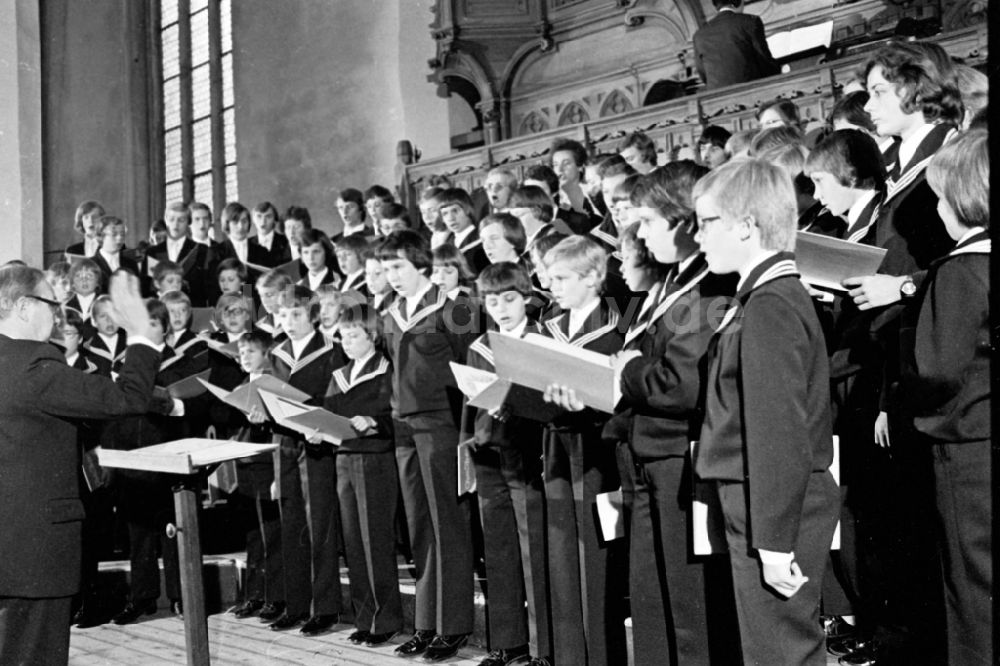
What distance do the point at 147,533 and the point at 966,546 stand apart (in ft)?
14.7

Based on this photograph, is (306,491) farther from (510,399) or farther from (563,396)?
(563,396)

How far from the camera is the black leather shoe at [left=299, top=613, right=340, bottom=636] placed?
5.27 metres

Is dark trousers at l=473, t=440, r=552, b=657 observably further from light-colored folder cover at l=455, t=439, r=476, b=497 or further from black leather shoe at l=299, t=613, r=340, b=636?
black leather shoe at l=299, t=613, r=340, b=636

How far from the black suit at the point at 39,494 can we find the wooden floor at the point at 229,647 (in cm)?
101

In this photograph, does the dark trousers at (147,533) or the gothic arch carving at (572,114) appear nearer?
the dark trousers at (147,533)

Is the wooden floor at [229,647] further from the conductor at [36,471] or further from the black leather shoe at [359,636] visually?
the conductor at [36,471]

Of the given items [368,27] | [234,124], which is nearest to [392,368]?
[368,27]

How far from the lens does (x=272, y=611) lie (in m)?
5.64

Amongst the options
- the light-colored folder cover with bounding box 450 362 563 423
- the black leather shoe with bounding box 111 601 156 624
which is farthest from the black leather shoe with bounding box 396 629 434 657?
the black leather shoe with bounding box 111 601 156 624

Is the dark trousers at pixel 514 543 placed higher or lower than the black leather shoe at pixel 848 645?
higher

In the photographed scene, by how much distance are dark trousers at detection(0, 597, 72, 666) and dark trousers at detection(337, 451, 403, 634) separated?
1366 millimetres

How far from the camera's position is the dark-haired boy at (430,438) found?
4719mm

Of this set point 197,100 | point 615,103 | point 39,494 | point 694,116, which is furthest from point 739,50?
point 197,100

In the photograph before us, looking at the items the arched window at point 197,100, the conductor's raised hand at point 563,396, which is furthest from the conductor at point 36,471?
the arched window at point 197,100
